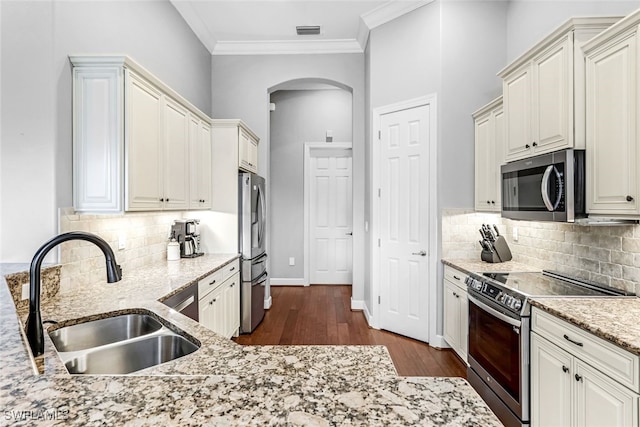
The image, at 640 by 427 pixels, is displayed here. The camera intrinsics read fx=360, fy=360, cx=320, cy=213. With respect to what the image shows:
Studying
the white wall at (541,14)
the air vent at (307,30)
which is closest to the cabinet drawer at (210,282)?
the air vent at (307,30)

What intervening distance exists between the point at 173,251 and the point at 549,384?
2.98m

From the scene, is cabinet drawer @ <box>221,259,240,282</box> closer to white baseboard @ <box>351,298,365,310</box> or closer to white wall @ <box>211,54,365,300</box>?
white wall @ <box>211,54,365,300</box>

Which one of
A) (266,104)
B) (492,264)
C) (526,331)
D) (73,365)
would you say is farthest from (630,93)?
(266,104)

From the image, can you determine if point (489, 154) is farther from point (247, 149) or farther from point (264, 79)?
point (264, 79)

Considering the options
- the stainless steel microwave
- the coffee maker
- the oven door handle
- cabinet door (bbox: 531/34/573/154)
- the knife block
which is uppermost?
cabinet door (bbox: 531/34/573/154)

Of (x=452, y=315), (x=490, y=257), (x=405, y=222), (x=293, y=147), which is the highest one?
(x=293, y=147)

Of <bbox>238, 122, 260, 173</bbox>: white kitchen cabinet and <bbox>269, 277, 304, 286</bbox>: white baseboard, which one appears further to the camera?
<bbox>269, 277, 304, 286</bbox>: white baseboard

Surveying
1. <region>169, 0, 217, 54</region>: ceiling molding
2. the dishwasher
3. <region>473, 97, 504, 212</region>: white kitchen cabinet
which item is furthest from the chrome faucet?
<region>169, 0, 217, 54</region>: ceiling molding

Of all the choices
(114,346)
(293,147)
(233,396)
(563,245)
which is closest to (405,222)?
(563,245)

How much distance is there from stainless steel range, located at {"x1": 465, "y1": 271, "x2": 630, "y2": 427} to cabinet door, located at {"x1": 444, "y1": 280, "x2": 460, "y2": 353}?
41 cm

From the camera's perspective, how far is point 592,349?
1.53 m

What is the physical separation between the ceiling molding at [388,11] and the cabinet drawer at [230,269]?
2.95 metres

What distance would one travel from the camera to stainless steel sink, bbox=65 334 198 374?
1480 millimetres

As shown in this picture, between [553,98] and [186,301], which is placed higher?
[553,98]
